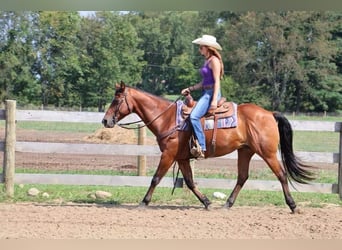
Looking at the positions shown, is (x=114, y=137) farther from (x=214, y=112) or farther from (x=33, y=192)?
(x=214, y=112)

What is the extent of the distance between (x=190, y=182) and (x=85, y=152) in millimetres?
1536

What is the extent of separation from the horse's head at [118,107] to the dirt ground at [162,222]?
105 centimetres

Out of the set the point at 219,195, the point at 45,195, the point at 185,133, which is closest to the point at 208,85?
the point at 185,133

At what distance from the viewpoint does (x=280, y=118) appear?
6.57 m

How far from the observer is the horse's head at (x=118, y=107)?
6.28 m

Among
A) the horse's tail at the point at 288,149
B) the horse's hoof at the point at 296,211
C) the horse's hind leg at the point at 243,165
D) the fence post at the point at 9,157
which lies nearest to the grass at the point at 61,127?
the fence post at the point at 9,157

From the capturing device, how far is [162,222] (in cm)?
544

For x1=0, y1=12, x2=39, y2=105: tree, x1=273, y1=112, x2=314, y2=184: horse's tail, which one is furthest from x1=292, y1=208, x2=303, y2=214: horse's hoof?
x1=0, y1=12, x2=39, y2=105: tree

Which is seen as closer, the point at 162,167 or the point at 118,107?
the point at 162,167

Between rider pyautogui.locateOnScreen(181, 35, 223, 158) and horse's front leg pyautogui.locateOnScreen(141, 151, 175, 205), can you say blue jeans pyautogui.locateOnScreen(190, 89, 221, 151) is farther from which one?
horse's front leg pyautogui.locateOnScreen(141, 151, 175, 205)

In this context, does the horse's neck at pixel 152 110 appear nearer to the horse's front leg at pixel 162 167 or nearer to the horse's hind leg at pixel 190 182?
the horse's front leg at pixel 162 167

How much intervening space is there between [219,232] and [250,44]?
102 feet

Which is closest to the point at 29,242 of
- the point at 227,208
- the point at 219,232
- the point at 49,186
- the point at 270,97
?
the point at 219,232

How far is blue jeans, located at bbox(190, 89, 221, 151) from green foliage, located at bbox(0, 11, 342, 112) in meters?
21.9
